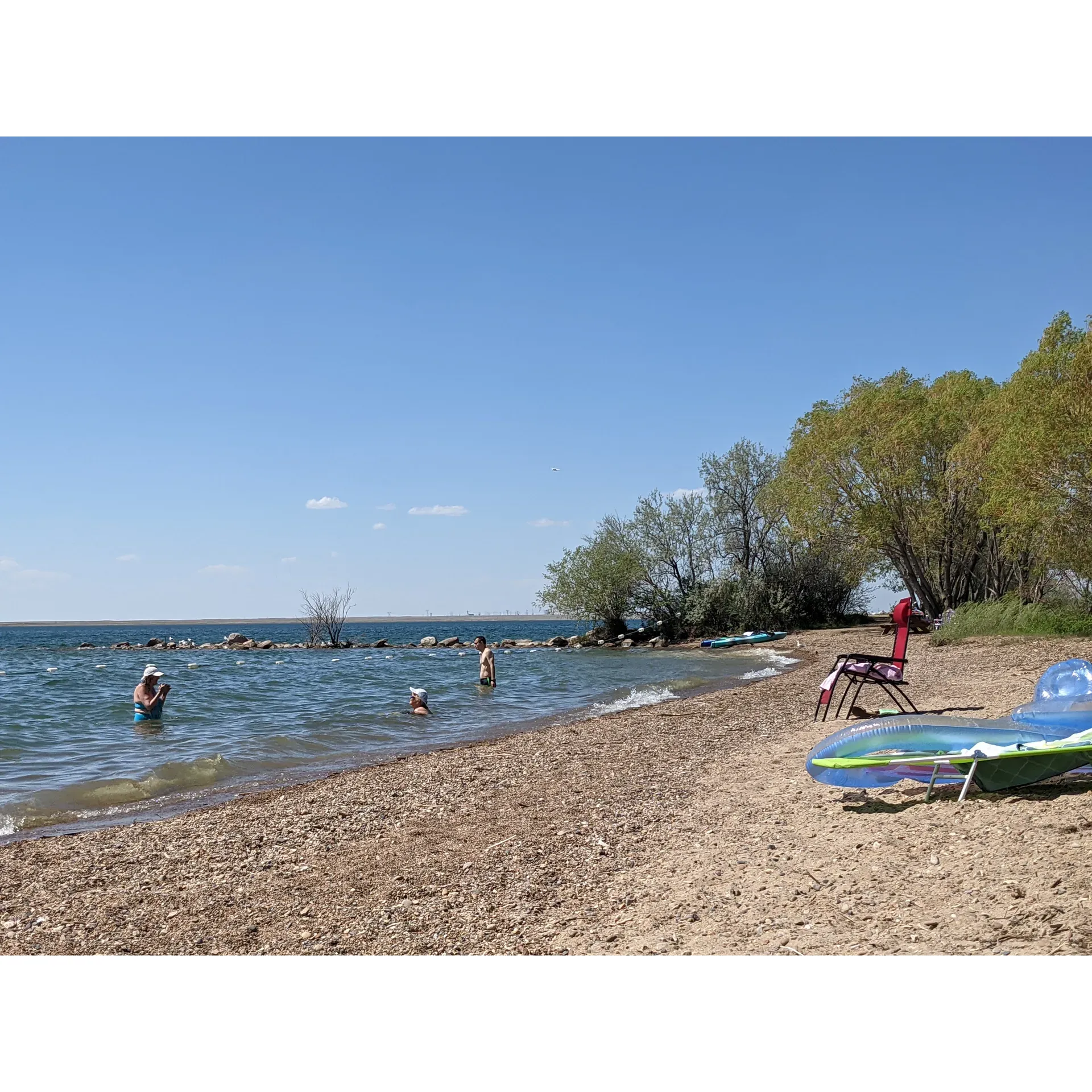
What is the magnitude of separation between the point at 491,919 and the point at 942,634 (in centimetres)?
2493

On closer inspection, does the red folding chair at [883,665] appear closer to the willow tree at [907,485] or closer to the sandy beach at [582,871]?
the sandy beach at [582,871]

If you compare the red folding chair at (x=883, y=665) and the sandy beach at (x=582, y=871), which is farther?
the red folding chair at (x=883, y=665)

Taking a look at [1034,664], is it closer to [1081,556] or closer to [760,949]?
[1081,556]

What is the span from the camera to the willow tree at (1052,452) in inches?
818

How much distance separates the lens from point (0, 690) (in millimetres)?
25953

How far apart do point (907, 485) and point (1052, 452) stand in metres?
11.2

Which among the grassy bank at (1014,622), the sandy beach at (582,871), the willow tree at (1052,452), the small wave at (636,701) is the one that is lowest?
the small wave at (636,701)

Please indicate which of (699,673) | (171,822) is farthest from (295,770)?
(699,673)

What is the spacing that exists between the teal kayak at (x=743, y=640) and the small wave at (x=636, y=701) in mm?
19464

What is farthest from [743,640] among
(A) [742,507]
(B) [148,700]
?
(B) [148,700]

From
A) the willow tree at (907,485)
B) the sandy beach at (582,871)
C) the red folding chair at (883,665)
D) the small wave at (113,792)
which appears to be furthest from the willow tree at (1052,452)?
the small wave at (113,792)

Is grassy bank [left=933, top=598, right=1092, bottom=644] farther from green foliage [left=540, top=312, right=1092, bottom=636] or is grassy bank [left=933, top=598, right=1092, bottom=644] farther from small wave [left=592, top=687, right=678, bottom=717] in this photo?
small wave [left=592, top=687, right=678, bottom=717]

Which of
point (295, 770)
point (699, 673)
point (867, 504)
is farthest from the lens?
point (867, 504)

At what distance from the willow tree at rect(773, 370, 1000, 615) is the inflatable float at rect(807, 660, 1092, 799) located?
26.0 m
